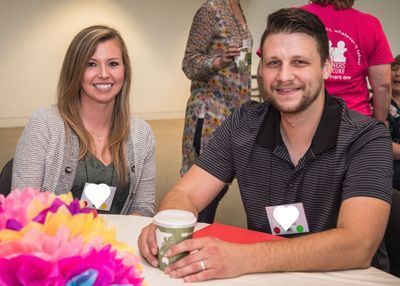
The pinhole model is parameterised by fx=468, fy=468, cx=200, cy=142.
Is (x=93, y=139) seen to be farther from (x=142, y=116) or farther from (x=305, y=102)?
(x=142, y=116)

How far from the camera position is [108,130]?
236 centimetres

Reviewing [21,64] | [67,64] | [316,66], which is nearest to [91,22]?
[21,64]

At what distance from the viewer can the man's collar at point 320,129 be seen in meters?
1.66

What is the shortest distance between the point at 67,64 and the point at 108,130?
0.38 m

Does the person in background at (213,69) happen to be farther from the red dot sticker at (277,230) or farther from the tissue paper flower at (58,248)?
the tissue paper flower at (58,248)

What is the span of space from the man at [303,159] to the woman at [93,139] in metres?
0.54

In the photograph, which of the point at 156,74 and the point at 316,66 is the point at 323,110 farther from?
the point at 156,74

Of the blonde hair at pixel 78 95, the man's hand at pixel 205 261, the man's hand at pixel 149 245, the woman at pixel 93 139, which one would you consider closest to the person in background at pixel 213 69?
the woman at pixel 93 139

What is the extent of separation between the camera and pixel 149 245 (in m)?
1.29

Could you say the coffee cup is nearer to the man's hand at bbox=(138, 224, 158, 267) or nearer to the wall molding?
the man's hand at bbox=(138, 224, 158, 267)

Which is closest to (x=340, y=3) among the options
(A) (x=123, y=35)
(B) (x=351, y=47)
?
(B) (x=351, y=47)

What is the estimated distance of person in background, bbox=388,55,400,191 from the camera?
120 inches

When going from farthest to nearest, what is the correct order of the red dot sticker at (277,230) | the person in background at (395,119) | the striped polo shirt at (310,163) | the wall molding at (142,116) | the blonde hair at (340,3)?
1. the wall molding at (142,116)
2. the person in background at (395,119)
3. the blonde hair at (340,3)
4. the red dot sticker at (277,230)
5. the striped polo shirt at (310,163)

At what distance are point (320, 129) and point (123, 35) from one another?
7.81 meters
